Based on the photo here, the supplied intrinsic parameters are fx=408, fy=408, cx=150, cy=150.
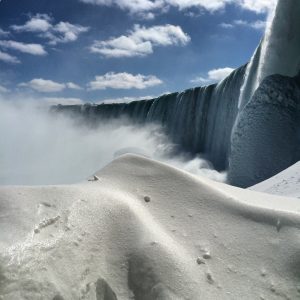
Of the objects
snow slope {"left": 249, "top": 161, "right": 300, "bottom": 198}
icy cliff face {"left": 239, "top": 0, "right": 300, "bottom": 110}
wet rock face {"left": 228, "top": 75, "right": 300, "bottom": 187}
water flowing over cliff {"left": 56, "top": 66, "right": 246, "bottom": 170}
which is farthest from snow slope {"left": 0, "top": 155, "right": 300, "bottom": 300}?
water flowing over cliff {"left": 56, "top": 66, "right": 246, "bottom": 170}

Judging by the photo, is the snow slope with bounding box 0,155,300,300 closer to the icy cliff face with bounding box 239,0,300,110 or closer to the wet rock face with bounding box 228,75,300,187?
the wet rock face with bounding box 228,75,300,187

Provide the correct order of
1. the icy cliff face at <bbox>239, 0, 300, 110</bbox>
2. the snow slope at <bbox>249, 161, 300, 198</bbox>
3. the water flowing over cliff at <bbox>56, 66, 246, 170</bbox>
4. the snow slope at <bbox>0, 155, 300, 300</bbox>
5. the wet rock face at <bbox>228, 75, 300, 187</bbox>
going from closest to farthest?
the snow slope at <bbox>0, 155, 300, 300</bbox> < the snow slope at <bbox>249, 161, 300, 198</bbox> < the wet rock face at <bbox>228, 75, 300, 187</bbox> < the icy cliff face at <bbox>239, 0, 300, 110</bbox> < the water flowing over cliff at <bbox>56, 66, 246, 170</bbox>

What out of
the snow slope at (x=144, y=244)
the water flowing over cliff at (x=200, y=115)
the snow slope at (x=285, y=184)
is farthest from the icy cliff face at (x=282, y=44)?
the snow slope at (x=144, y=244)

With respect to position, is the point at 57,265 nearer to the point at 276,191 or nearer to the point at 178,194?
the point at 178,194

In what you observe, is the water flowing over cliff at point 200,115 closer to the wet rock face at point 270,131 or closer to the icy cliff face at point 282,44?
the icy cliff face at point 282,44

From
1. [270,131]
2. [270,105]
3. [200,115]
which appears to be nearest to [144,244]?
[270,131]
